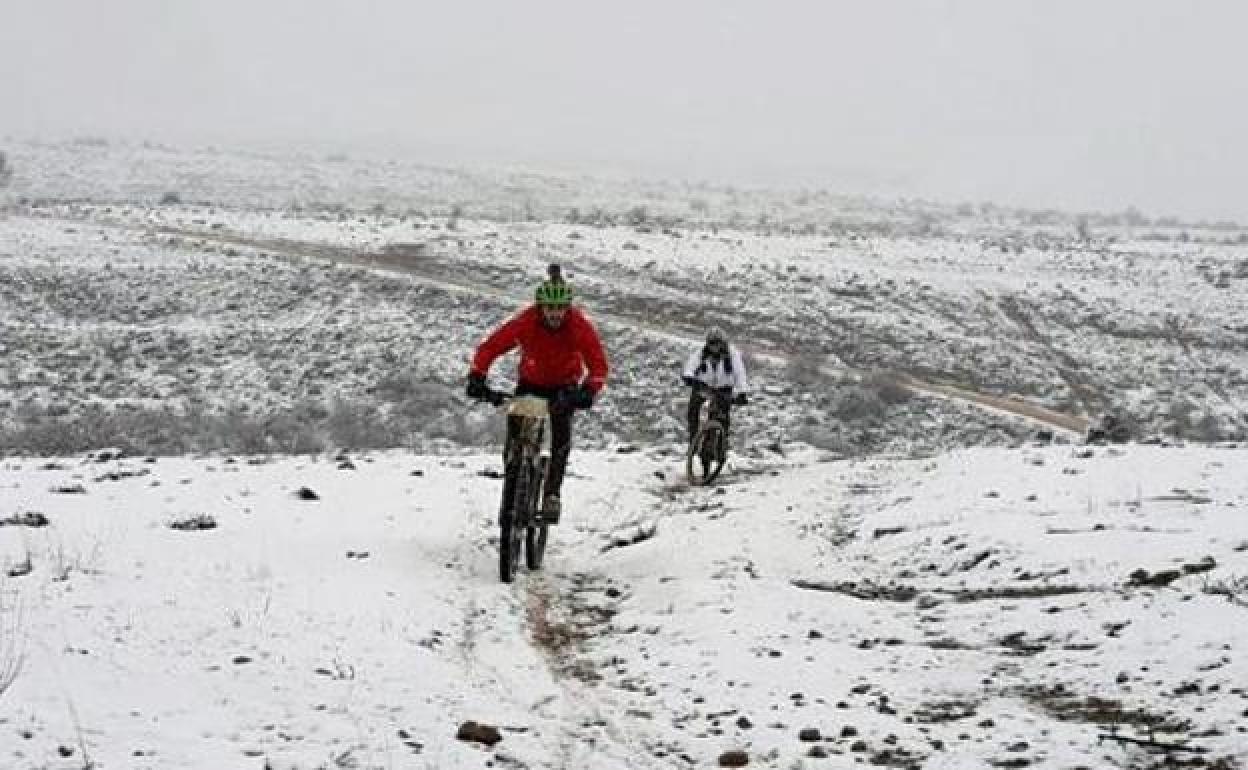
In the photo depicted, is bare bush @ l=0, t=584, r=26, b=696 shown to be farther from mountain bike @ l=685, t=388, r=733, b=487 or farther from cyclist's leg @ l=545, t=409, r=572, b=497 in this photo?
mountain bike @ l=685, t=388, r=733, b=487

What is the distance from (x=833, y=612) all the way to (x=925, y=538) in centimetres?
239

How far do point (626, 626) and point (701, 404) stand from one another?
289 inches

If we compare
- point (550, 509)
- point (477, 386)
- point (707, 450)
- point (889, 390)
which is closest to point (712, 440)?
point (707, 450)

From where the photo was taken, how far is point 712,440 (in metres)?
15.4

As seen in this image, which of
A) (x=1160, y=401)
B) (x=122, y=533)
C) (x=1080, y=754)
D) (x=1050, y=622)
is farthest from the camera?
(x=1160, y=401)

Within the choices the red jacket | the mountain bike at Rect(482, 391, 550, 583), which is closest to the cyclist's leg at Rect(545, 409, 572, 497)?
the mountain bike at Rect(482, 391, 550, 583)

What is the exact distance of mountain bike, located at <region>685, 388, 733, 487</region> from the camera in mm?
15367

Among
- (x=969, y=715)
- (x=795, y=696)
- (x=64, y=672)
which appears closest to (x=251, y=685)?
(x=64, y=672)

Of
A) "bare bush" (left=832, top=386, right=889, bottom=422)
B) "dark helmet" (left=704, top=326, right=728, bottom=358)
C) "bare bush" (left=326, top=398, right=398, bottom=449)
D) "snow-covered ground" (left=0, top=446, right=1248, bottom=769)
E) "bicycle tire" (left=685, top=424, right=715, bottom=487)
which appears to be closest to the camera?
"snow-covered ground" (left=0, top=446, right=1248, bottom=769)

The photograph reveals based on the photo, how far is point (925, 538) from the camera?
34.3 ft

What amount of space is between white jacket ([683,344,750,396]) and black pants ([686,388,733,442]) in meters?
0.10

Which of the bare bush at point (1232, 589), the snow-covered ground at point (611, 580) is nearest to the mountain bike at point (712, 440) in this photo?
the snow-covered ground at point (611, 580)

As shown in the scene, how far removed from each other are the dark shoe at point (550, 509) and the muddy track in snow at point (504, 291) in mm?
20679

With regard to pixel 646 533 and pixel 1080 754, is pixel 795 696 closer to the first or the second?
pixel 1080 754
